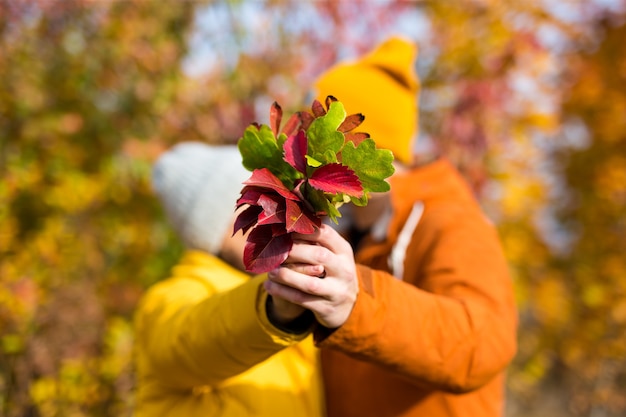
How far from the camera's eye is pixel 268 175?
77 cm

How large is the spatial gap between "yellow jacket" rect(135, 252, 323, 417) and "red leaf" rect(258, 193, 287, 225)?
24 centimetres

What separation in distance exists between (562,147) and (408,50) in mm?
3875

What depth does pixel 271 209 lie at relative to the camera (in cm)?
74

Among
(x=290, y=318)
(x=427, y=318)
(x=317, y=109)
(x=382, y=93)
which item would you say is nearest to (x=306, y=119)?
(x=317, y=109)

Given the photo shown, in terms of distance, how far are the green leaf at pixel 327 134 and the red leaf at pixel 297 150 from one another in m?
0.01

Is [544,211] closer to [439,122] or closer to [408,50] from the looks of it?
[439,122]

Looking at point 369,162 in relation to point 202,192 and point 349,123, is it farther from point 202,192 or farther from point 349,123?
point 202,192

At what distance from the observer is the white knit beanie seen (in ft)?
5.27

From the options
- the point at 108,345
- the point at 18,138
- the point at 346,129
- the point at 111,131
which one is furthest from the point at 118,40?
the point at 346,129

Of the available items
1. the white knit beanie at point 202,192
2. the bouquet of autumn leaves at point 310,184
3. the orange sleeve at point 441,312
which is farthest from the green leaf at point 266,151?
the white knit beanie at point 202,192

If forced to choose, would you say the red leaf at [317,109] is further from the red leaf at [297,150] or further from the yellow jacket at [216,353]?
the yellow jacket at [216,353]

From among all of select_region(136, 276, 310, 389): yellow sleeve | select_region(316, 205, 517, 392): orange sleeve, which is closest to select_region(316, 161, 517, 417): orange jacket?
select_region(316, 205, 517, 392): orange sleeve

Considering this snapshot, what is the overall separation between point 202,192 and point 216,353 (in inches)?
27.3

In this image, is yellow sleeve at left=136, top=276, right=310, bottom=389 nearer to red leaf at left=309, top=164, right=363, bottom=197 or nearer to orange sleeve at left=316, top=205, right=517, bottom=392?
orange sleeve at left=316, top=205, right=517, bottom=392
